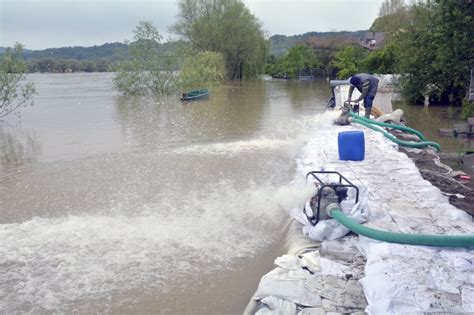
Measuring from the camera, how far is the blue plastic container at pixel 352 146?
6492 millimetres

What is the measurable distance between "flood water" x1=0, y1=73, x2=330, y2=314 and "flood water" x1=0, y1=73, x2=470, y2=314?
0.02m

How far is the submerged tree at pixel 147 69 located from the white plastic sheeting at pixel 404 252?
18.5 metres

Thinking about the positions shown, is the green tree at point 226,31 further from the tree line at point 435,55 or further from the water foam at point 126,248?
the water foam at point 126,248

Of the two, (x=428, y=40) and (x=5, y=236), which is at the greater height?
(x=428, y=40)

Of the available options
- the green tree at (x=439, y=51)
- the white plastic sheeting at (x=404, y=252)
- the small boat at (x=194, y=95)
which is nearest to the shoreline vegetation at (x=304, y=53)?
the green tree at (x=439, y=51)

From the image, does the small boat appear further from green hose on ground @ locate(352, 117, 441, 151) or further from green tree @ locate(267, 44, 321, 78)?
green tree @ locate(267, 44, 321, 78)

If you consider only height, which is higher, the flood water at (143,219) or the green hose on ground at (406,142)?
the green hose on ground at (406,142)

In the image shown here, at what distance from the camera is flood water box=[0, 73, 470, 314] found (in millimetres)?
3627

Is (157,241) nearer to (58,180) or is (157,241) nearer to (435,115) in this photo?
(58,180)

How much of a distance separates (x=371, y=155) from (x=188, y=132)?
651 centimetres

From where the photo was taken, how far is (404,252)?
10.8ft

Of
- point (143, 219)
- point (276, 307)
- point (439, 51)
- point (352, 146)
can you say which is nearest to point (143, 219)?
point (143, 219)

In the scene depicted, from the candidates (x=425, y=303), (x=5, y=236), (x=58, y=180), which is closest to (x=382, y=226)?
(x=425, y=303)

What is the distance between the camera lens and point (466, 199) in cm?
465
